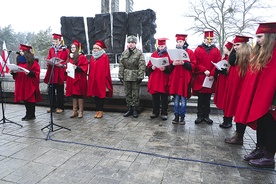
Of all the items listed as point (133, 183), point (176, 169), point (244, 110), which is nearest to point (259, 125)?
point (244, 110)

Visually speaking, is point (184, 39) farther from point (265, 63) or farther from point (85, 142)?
point (85, 142)

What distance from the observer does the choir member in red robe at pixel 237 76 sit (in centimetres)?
390

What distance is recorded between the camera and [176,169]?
2.89 meters

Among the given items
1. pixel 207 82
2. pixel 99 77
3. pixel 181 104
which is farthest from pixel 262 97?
pixel 99 77

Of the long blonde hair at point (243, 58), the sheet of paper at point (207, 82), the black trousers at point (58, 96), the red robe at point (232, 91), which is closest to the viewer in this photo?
the long blonde hair at point (243, 58)

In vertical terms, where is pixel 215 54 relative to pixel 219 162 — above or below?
above

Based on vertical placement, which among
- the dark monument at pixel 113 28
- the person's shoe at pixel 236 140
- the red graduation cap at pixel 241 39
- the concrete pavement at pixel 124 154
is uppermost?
Answer: the dark monument at pixel 113 28

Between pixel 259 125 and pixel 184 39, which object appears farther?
pixel 184 39

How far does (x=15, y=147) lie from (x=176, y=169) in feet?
8.99

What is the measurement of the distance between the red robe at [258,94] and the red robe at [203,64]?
190 centimetres

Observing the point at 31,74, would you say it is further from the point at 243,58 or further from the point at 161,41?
the point at 243,58

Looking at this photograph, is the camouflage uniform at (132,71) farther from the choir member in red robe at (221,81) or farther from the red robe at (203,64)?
the choir member in red robe at (221,81)

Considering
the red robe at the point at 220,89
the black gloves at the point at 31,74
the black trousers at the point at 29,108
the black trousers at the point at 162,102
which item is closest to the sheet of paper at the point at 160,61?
the black trousers at the point at 162,102

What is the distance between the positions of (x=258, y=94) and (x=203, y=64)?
228 cm
